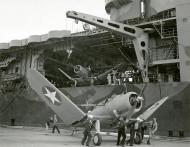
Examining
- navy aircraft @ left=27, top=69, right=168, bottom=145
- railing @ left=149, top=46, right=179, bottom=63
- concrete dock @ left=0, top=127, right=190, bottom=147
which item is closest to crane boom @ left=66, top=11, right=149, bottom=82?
railing @ left=149, top=46, right=179, bottom=63

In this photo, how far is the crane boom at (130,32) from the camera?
26858 millimetres

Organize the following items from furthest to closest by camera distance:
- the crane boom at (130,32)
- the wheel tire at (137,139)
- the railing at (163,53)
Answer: the crane boom at (130,32) → the railing at (163,53) → the wheel tire at (137,139)

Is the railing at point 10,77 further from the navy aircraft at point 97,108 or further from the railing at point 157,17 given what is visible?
the navy aircraft at point 97,108

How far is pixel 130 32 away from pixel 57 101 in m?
13.8

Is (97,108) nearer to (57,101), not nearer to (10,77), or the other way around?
(57,101)

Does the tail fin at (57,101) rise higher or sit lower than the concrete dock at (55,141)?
higher

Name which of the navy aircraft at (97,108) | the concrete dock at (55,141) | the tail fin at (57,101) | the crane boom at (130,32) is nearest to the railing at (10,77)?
the crane boom at (130,32)

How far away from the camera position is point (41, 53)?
118 feet

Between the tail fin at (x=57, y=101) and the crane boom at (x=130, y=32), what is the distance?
9.75 m

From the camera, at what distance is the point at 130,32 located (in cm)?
2827

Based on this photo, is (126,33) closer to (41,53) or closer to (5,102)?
(41,53)

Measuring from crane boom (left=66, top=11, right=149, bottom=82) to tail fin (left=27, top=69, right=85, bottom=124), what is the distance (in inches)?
384

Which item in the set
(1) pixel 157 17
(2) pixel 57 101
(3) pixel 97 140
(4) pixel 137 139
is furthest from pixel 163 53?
(3) pixel 97 140

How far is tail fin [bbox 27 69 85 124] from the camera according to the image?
16422mm
